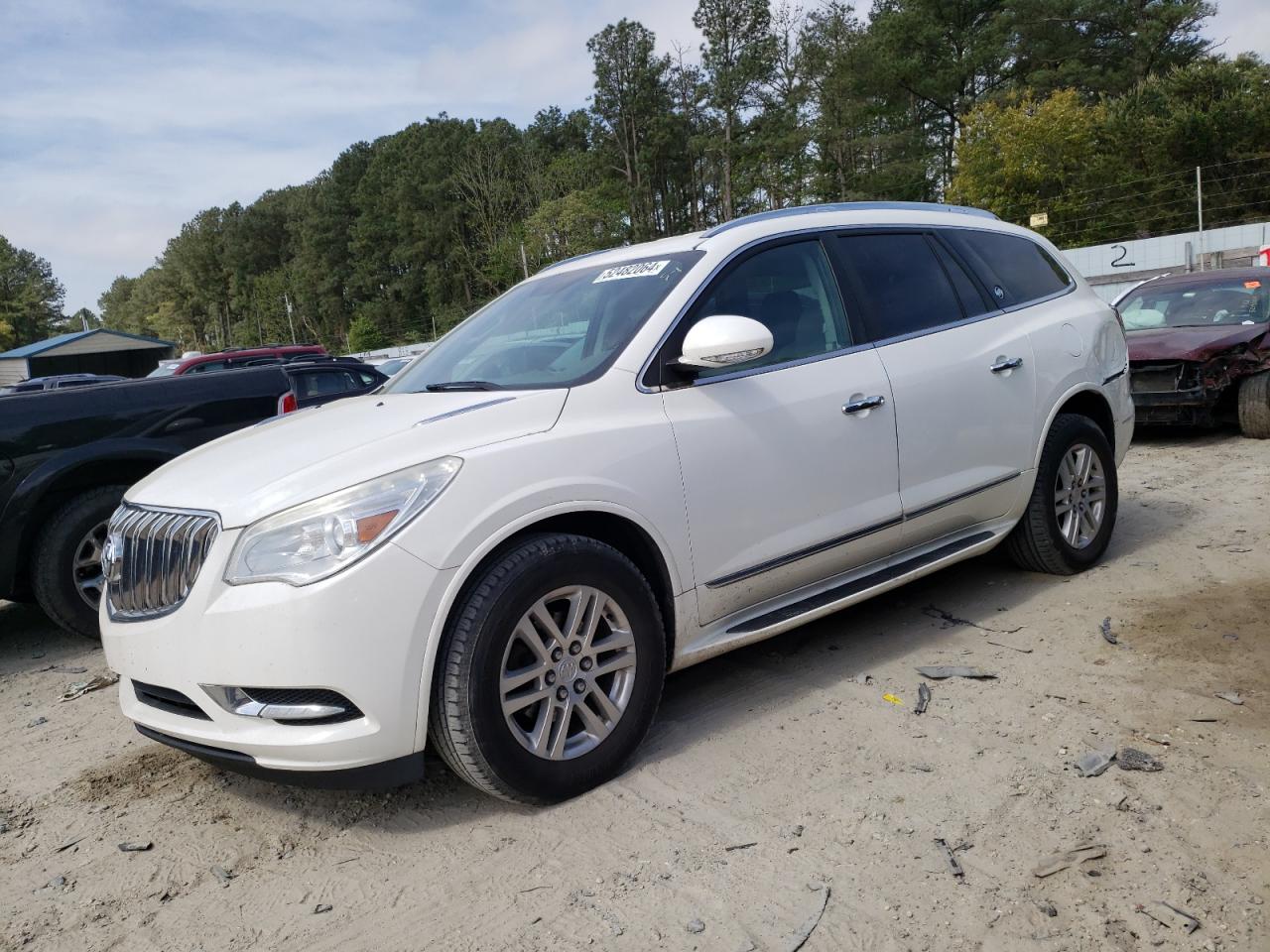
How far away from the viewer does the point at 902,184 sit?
157 ft

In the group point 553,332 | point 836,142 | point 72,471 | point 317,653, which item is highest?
point 836,142

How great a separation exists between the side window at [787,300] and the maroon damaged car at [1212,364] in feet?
18.2

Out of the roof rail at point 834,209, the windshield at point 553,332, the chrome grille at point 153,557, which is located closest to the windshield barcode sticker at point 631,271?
the windshield at point 553,332

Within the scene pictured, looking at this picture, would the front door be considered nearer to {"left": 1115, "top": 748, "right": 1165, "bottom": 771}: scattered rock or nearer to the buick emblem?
{"left": 1115, "top": 748, "right": 1165, "bottom": 771}: scattered rock

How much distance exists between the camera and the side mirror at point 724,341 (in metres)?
3.28

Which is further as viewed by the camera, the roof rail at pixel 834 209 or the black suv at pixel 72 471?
the black suv at pixel 72 471

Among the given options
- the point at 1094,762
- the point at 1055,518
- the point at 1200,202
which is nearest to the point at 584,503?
the point at 1094,762

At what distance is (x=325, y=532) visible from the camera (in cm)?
275

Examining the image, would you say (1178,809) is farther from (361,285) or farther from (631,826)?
(361,285)

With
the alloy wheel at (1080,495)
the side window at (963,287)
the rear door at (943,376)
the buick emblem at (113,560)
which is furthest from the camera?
the alloy wheel at (1080,495)

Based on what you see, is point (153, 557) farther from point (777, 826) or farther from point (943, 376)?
point (943, 376)

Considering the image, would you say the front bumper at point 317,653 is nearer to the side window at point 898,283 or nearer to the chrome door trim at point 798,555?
the chrome door trim at point 798,555

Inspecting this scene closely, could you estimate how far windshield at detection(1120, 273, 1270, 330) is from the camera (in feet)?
30.4

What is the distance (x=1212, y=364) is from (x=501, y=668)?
816 centimetres
